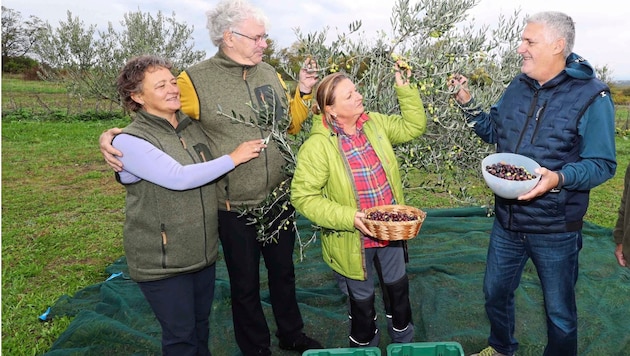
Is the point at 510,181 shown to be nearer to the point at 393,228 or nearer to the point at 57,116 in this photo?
the point at 393,228

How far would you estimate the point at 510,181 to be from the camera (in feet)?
Answer: 9.54

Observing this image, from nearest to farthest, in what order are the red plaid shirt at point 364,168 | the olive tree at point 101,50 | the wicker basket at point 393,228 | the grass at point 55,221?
the wicker basket at point 393,228
the red plaid shirt at point 364,168
the grass at point 55,221
the olive tree at point 101,50

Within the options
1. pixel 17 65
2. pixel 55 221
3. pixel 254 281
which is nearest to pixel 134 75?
pixel 254 281

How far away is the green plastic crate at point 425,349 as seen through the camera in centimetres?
312

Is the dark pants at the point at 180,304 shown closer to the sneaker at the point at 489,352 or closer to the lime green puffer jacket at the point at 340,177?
the lime green puffer jacket at the point at 340,177

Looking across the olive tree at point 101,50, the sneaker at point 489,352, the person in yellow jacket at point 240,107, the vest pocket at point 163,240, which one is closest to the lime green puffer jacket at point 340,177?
the person in yellow jacket at point 240,107

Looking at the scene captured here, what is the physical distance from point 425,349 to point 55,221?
743 cm

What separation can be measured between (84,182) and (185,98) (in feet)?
29.3

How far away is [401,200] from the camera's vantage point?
3447 mm

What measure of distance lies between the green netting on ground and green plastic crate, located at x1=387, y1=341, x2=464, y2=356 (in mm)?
1163

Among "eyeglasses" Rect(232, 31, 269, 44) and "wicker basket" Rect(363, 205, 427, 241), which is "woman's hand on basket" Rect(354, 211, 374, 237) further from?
"eyeglasses" Rect(232, 31, 269, 44)

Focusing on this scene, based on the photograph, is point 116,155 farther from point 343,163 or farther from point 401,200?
point 401,200

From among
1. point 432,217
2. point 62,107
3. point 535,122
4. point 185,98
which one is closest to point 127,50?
point 62,107

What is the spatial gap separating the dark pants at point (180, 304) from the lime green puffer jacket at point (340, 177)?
33.8 inches
